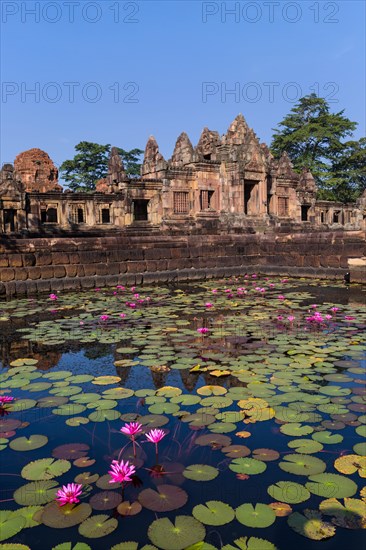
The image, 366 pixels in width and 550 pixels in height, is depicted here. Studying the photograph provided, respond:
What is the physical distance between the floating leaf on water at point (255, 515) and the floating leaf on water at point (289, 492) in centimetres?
10

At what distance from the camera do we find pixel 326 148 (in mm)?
45531

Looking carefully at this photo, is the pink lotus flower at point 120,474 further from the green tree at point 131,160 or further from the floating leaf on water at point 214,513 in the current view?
the green tree at point 131,160

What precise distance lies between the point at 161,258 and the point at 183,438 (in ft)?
30.5

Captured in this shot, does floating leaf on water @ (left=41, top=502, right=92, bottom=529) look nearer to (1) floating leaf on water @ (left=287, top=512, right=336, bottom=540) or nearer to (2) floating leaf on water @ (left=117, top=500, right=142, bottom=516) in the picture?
(2) floating leaf on water @ (left=117, top=500, right=142, bottom=516)

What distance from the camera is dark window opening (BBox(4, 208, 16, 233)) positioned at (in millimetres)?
20250

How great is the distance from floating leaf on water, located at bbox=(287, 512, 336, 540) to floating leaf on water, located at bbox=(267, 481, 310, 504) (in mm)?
106

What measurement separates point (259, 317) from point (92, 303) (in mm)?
2951

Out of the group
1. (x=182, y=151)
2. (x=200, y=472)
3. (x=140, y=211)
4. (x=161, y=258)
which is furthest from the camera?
(x=140, y=211)

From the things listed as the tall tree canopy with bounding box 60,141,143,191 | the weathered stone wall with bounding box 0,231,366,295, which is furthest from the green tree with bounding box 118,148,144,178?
the weathered stone wall with bounding box 0,231,366,295

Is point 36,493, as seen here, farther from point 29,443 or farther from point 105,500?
point 29,443

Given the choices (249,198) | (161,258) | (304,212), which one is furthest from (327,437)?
(304,212)

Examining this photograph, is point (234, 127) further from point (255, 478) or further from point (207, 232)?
point (255, 478)

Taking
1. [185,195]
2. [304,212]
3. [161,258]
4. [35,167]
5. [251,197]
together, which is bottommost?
[161,258]

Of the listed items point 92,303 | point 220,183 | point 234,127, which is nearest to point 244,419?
point 92,303
